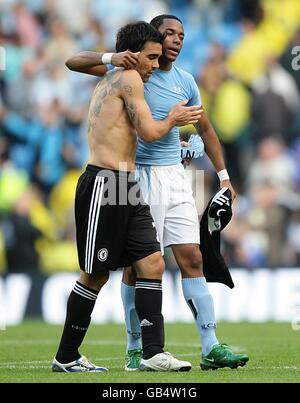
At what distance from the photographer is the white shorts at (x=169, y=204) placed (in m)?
7.13

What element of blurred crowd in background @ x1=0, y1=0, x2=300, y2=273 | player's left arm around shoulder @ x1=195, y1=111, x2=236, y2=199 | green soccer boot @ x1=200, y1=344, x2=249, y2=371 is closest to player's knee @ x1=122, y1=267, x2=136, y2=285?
green soccer boot @ x1=200, y1=344, x2=249, y2=371

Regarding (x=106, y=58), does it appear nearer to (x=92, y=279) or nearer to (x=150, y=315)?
(x=92, y=279)

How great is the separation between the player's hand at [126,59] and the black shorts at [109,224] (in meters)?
0.72

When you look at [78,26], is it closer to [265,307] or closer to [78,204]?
[265,307]

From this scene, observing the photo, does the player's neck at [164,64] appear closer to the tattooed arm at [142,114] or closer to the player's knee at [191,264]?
the tattooed arm at [142,114]

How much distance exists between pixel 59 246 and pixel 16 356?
6262mm

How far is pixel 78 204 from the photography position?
680cm

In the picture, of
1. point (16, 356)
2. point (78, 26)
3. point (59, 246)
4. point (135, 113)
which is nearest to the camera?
point (135, 113)

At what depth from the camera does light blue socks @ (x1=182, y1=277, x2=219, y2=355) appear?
702 cm

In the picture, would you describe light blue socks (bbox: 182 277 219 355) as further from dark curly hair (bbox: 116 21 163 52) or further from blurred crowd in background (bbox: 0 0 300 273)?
blurred crowd in background (bbox: 0 0 300 273)

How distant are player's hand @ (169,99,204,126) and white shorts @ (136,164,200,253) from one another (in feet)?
1.98

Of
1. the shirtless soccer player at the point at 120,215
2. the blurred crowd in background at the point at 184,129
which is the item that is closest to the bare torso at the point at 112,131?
the shirtless soccer player at the point at 120,215

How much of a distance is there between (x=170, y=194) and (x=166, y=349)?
85.0 inches
